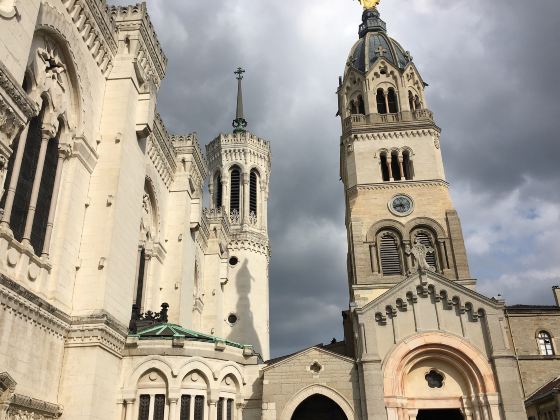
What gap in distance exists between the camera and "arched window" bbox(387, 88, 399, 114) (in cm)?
4288

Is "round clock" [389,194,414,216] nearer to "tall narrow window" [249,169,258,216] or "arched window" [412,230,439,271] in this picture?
"arched window" [412,230,439,271]

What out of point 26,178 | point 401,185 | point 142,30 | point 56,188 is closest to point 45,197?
point 56,188

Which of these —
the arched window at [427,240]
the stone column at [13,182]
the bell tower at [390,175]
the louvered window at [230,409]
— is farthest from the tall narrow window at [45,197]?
the arched window at [427,240]

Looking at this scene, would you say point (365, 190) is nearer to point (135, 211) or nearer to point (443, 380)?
point (443, 380)

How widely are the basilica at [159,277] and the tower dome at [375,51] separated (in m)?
6.26

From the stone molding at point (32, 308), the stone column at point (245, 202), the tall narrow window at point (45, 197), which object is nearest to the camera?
the stone molding at point (32, 308)

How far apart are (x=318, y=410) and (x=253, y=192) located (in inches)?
1335

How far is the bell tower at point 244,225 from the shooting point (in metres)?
49.6

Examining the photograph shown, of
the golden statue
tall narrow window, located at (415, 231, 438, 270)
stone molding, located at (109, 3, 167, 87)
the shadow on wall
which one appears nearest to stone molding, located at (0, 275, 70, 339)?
stone molding, located at (109, 3, 167, 87)

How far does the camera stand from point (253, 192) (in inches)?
2244

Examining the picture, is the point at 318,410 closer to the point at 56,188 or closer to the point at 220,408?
the point at 220,408

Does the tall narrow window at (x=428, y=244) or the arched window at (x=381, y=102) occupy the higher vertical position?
the arched window at (x=381, y=102)

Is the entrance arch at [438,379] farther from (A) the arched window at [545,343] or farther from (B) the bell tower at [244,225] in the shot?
(B) the bell tower at [244,225]

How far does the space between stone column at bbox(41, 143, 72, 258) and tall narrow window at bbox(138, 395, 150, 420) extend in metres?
6.89
